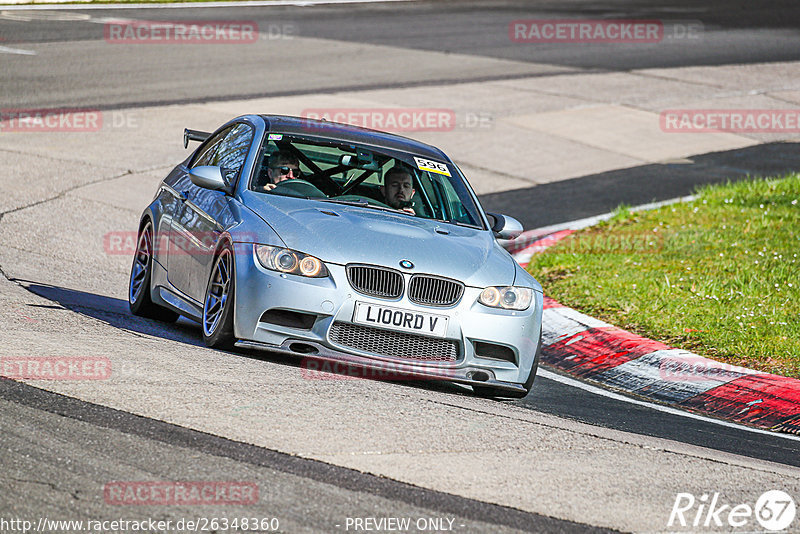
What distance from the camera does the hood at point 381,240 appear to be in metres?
6.87

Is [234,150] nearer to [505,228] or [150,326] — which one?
[150,326]

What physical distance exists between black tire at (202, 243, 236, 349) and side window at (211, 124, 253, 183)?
3.17 ft

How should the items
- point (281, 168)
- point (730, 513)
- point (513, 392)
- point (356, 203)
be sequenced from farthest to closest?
point (281, 168) < point (356, 203) < point (513, 392) < point (730, 513)

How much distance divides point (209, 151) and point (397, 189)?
165cm

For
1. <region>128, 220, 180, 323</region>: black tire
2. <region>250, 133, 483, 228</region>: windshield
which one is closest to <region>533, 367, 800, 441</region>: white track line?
<region>250, 133, 483, 228</region>: windshield

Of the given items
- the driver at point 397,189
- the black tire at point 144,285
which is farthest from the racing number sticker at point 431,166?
the black tire at point 144,285

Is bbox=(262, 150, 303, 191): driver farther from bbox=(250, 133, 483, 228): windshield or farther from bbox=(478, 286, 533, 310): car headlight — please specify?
bbox=(478, 286, 533, 310): car headlight

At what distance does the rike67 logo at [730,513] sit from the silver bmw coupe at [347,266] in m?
2.02

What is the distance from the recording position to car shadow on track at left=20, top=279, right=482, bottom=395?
23.4 feet

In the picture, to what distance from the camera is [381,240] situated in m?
7.05

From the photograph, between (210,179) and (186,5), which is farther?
(186,5)

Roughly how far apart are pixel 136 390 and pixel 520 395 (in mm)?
2567

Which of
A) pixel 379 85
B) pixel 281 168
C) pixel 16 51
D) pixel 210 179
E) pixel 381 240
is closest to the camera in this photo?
pixel 381 240

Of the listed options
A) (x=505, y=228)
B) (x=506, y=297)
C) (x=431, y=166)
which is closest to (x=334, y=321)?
(x=506, y=297)
